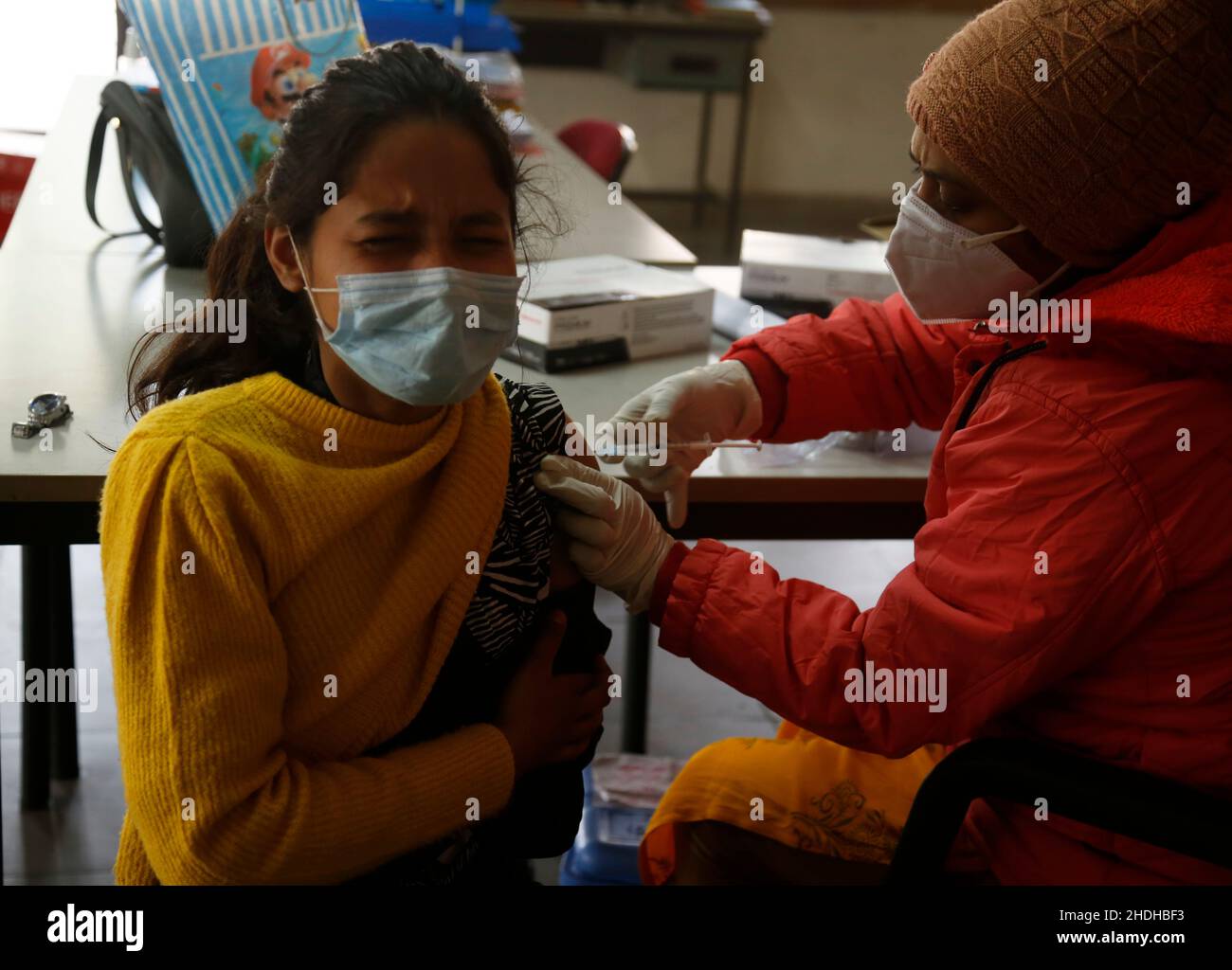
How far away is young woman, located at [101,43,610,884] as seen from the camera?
39.7 inches

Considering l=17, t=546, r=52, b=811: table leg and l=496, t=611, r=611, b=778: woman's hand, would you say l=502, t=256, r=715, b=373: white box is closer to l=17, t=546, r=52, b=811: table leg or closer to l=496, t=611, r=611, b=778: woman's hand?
l=496, t=611, r=611, b=778: woman's hand

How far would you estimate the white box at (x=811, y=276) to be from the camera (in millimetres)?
2090

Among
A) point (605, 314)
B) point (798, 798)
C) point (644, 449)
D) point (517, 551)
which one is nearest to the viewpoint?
point (517, 551)

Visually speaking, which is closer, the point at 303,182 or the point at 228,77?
the point at 303,182

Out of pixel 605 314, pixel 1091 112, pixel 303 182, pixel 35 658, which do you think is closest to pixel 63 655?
pixel 35 658

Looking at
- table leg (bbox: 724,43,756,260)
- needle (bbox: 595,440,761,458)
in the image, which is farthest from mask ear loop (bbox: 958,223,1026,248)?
table leg (bbox: 724,43,756,260)

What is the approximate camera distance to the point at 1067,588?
1115 mm

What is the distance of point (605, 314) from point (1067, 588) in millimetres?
882

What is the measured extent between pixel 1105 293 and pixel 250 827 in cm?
88

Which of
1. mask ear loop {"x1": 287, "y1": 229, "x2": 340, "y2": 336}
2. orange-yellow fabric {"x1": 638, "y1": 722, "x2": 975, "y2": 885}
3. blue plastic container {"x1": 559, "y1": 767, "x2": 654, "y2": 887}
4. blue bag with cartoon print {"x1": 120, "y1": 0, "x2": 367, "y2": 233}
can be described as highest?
blue bag with cartoon print {"x1": 120, "y1": 0, "x2": 367, "y2": 233}

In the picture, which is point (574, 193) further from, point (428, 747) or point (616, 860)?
point (428, 747)

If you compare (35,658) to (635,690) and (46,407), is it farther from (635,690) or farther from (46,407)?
(635,690)

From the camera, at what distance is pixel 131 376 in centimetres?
145
